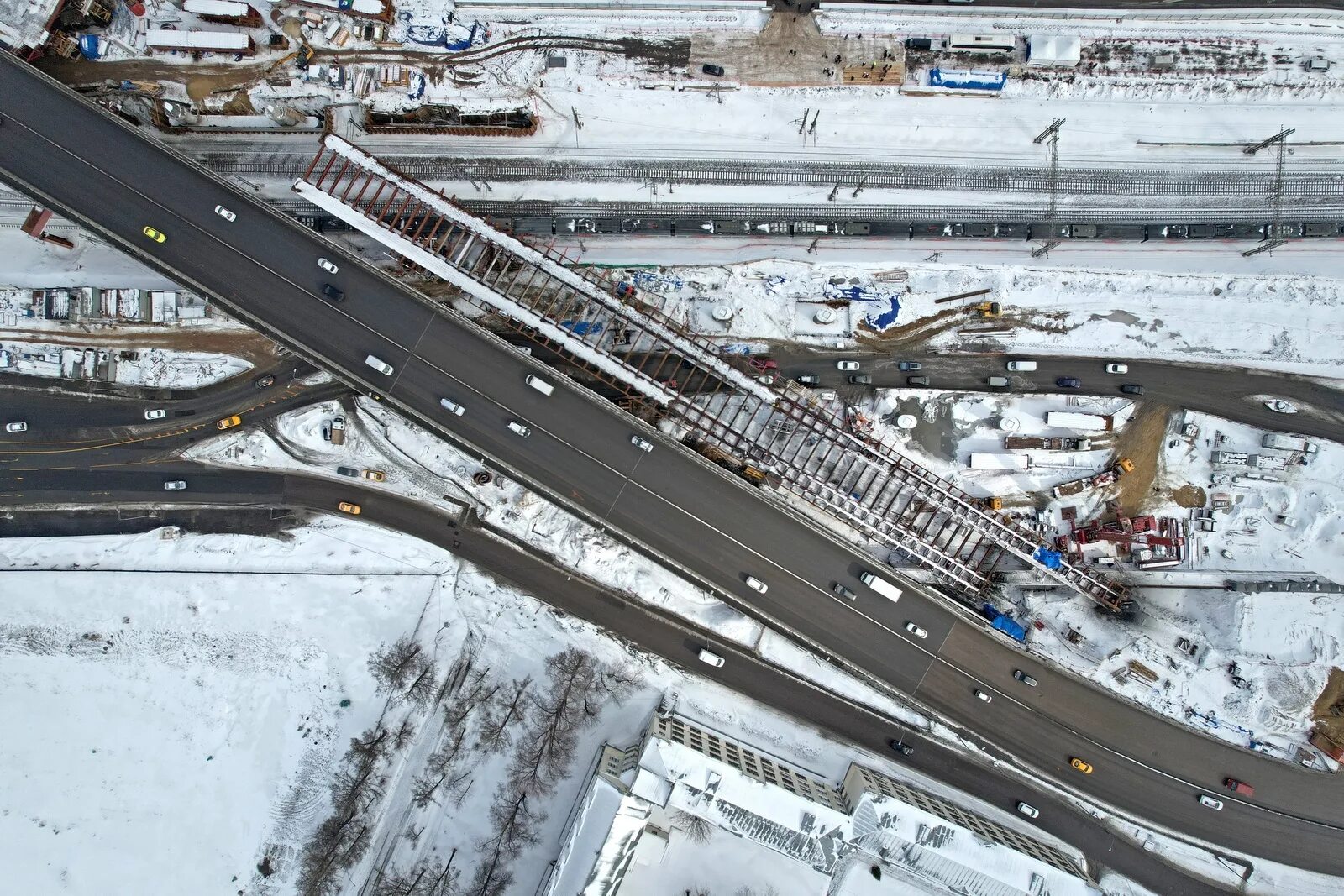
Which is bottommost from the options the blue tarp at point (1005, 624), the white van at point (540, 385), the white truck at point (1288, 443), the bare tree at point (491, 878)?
the bare tree at point (491, 878)

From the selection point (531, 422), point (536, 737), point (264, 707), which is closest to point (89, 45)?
point (531, 422)

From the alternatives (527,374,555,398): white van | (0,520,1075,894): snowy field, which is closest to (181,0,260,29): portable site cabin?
(527,374,555,398): white van

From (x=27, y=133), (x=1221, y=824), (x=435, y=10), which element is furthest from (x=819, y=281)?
(x=27, y=133)

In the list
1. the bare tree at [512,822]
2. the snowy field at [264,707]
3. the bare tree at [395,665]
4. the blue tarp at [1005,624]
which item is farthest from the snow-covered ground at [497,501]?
the bare tree at [512,822]

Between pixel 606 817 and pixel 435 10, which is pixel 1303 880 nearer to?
pixel 606 817

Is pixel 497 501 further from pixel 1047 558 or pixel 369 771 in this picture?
pixel 1047 558

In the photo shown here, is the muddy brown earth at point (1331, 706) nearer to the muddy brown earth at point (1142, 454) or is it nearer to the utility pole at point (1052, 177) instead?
the muddy brown earth at point (1142, 454)
